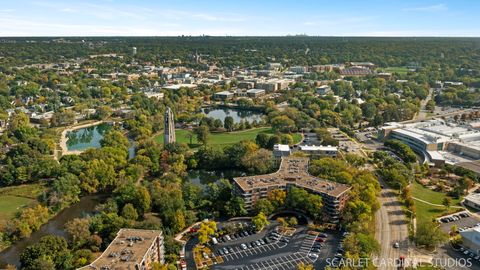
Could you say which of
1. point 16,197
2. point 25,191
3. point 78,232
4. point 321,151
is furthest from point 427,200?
point 16,197

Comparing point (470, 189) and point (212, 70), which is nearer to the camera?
point (470, 189)

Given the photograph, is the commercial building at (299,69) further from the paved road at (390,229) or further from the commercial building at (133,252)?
the commercial building at (133,252)

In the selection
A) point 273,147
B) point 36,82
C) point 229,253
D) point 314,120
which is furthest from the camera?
point 36,82

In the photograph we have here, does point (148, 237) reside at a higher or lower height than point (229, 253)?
higher

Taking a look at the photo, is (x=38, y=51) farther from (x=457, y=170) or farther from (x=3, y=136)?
(x=457, y=170)

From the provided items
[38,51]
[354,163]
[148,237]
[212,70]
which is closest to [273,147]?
[354,163]

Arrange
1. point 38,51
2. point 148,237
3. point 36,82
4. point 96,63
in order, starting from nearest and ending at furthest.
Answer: point 148,237
point 36,82
point 96,63
point 38,51

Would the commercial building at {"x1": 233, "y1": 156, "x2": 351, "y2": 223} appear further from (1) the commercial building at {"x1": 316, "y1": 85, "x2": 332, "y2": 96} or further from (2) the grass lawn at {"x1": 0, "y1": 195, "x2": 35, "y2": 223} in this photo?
(1) the commercial building at {"x1": 316, "y1": 85, "x2": 332, "y2": 96}
